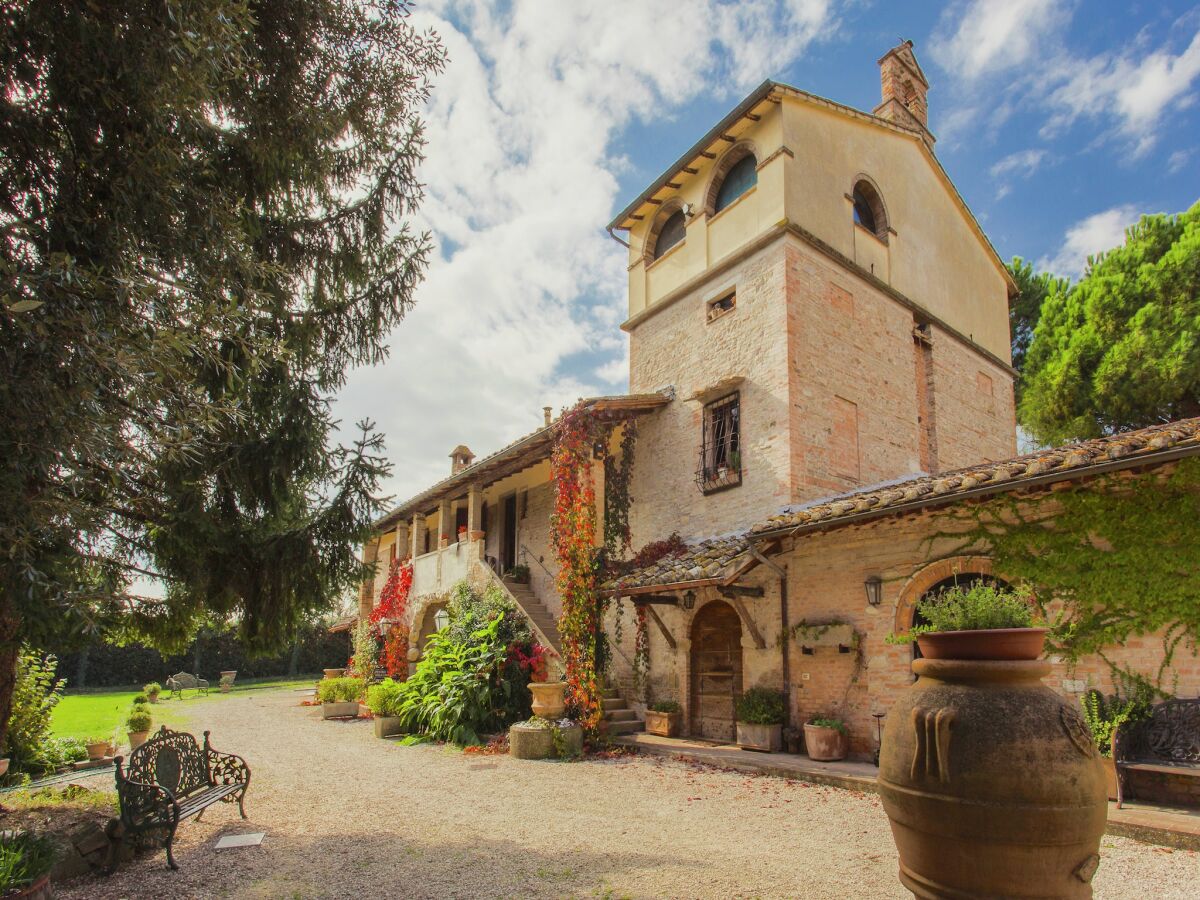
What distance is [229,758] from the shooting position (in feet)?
23.9

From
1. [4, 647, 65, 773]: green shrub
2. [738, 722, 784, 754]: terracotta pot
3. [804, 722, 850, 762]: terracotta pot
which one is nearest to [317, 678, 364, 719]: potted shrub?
[4, 647, 65, 773]: green shrub

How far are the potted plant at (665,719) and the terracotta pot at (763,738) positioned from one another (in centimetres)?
162

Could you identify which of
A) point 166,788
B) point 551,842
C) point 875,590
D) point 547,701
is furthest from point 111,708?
point 875,590

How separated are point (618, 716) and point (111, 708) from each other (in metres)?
15.5

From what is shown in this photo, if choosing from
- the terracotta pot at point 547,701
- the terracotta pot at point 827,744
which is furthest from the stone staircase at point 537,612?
the terracotta pot at point 827,744

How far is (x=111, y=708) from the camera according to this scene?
65.0ft

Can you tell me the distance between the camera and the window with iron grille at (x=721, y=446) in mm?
11969

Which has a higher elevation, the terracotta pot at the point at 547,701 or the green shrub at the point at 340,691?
the terracotta pot at the point at 547,701

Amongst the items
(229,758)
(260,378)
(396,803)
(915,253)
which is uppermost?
(915,253)

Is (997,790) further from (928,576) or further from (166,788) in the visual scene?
(166,788)

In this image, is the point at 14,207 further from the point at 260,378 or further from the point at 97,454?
the point at 260,378

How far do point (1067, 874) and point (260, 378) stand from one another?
19.4ft

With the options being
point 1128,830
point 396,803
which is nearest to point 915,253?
point 1128,830

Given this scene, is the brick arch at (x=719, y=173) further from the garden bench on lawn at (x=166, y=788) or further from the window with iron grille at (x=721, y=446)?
the garden bench on lawn at (x=166, y=788)
